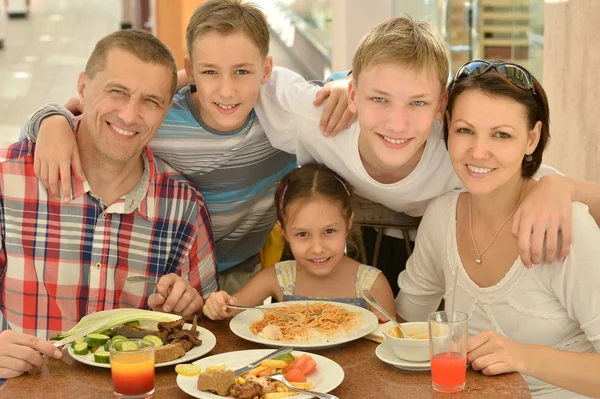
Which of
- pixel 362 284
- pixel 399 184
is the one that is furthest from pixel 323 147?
pixel 362 284

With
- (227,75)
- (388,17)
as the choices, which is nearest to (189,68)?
(227,75)

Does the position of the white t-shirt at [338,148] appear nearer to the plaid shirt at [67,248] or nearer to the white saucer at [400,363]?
the plaid shirt at [67,248]

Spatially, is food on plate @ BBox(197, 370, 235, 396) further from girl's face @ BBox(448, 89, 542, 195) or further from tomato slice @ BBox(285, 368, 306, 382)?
girl's face @ BBox(448, 89, 542, 195)

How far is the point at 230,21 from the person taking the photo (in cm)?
258

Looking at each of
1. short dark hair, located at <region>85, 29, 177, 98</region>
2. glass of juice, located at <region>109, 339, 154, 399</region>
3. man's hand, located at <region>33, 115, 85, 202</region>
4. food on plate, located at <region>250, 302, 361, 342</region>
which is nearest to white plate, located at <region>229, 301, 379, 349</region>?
food on plate, located at <region>250, 302, 361, 342</region>

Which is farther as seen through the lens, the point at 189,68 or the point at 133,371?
the point at 189,68

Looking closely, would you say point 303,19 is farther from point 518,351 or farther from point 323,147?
point 518,351

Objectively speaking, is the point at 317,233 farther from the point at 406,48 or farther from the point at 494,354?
the point at 494,354

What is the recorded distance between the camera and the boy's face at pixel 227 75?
256cm

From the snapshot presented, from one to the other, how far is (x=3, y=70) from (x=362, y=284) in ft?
34.9

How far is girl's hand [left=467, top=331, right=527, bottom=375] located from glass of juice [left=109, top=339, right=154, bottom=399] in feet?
2.13

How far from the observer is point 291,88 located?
2686mm

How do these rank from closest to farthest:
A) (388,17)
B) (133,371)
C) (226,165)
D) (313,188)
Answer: (133,371) < (313,188) < (226,165) < (388,17)

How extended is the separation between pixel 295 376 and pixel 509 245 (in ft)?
2.41
